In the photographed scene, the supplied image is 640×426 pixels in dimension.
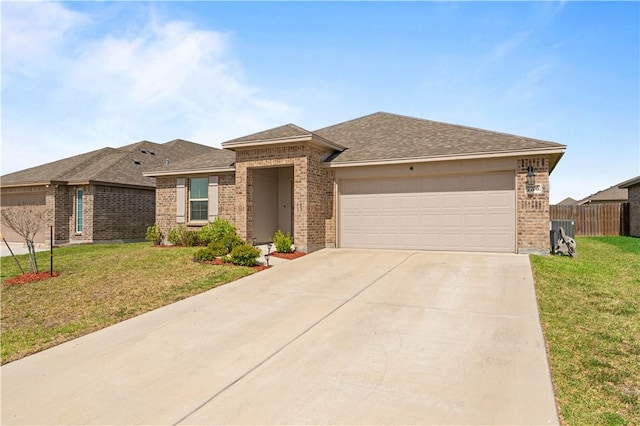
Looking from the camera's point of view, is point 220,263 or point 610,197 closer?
point 220,263

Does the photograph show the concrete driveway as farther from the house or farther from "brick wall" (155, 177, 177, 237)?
"brick wall" (155, 177, 177, 237)

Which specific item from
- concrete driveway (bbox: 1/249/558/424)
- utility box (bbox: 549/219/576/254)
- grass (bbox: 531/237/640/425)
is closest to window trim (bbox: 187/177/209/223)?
concrete driveway (bbox: 1/249/558/424)

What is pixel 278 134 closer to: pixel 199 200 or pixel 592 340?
pixel 199 200

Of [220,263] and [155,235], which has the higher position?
[155,235]

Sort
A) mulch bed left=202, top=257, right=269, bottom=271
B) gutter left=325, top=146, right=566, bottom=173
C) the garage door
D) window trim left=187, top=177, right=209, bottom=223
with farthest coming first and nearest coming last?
window trim left=187, top=177, right=209, bottom=223 → the garage door → gutter left=325, top=146, right=566, bottom=173 → mulch bed left=202, top=257, right=269, bottom=271

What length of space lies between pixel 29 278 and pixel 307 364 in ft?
29.3

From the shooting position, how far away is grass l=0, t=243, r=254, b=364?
5820mm

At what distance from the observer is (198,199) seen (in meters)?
16.0

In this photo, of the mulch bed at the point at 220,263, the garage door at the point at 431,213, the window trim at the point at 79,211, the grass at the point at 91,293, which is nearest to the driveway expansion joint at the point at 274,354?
the grass at the point at 91,293

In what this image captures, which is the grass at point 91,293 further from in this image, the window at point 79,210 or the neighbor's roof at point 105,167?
the neighbor's roof at point 105,167

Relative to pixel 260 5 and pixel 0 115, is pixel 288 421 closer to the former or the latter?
pixel 260 5

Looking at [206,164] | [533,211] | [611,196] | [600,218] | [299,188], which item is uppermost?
[206,164]

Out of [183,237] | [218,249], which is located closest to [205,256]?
[218,249]

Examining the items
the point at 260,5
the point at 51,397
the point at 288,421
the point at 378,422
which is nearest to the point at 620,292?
the point at 378,422
